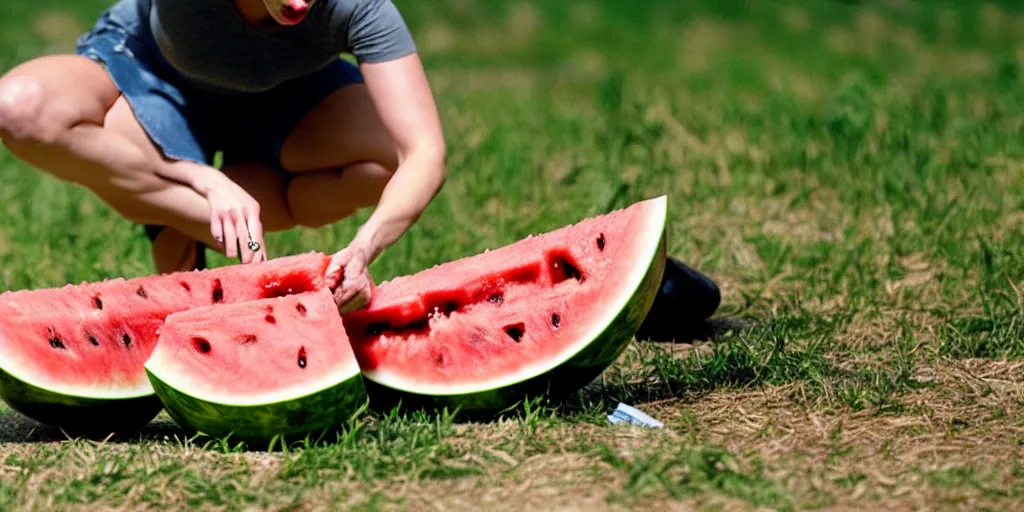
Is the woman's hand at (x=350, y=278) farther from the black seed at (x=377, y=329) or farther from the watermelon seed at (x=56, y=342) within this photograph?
the watermelon seed at (x=56, y=342)

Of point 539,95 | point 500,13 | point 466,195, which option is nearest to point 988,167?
point 466,195

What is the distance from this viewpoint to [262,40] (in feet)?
12.4

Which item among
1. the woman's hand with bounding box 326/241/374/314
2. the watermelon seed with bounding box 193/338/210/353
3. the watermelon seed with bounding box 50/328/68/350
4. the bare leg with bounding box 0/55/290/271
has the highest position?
the bare leg with bounding box 0/55/290/271

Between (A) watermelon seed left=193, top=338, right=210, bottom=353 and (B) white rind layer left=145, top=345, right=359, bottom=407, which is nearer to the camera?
(B) white rind layer left=145, top=345, right=359, bottom=407

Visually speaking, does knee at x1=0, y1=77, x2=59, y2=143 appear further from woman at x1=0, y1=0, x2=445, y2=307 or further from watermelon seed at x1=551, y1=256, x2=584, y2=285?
watermelon seed at x1=551, y1=256, x2=584, y2=285

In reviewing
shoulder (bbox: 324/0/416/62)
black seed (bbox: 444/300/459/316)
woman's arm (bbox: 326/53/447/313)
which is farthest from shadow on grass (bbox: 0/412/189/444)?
shoulder (bbox: 324/0/416/62)

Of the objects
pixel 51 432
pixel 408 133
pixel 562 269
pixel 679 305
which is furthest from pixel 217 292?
pixel 679 305

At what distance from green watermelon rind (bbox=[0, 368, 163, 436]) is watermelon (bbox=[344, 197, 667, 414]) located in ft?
1.76

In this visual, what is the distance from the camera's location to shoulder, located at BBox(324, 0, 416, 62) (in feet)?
11.7

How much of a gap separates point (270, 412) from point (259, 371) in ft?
0.33

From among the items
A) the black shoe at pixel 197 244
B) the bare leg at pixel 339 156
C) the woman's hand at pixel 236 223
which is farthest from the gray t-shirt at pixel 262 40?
the black shoe at pixel 197 244

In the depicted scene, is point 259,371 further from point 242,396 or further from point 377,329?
point 377,329

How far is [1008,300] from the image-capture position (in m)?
4.07

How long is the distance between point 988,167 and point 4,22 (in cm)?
781
